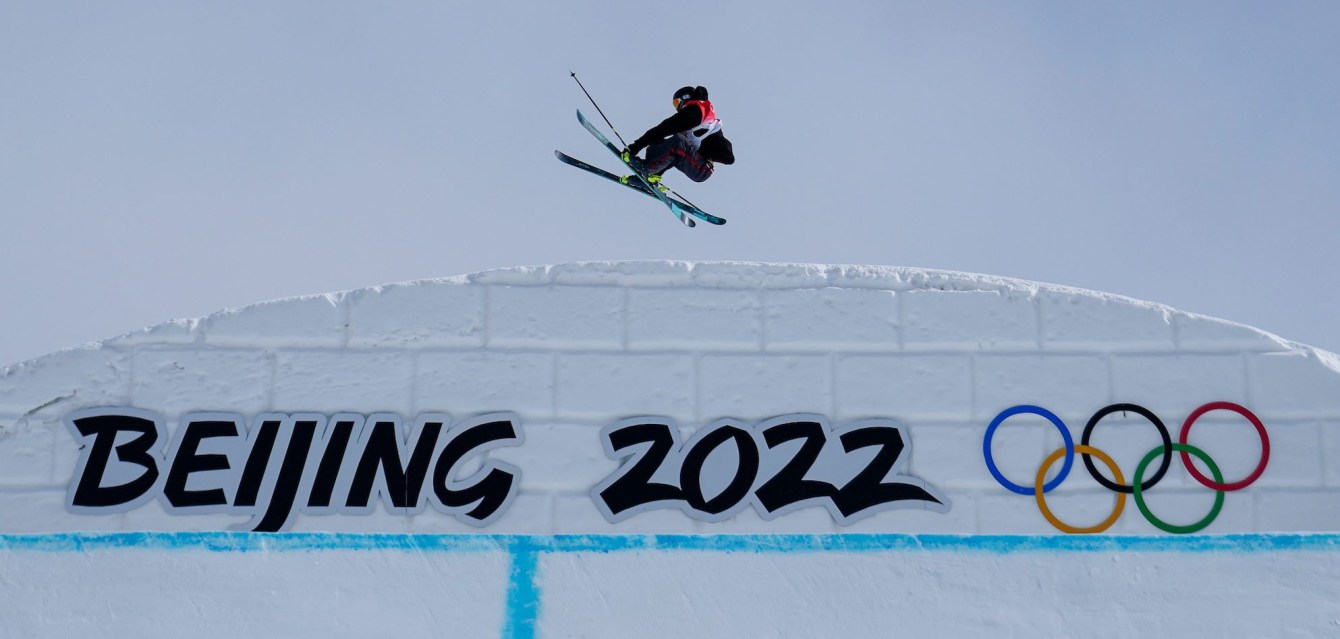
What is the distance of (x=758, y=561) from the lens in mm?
2357

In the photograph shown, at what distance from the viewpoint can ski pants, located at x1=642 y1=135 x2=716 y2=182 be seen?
6.00 metres

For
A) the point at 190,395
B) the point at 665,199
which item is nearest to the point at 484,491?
the point at 190,395

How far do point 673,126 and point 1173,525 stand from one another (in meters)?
3.11

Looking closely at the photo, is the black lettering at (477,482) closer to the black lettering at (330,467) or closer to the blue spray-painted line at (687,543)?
the black lettering at (330,467)

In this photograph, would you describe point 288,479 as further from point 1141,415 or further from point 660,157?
point 1141,415

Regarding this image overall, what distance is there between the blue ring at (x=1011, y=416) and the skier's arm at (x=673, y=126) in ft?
7.28

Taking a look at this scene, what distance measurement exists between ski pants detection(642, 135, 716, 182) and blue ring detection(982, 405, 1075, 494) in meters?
2.21

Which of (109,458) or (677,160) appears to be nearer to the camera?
(109,458)

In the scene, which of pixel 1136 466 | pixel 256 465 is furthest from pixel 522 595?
pixel 1136 466

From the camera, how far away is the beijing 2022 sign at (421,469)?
4688 mm

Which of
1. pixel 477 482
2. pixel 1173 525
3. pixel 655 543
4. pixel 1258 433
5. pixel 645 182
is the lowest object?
pixel 1173 525

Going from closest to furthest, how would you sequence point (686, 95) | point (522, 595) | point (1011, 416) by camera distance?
point (522, 595), point (1011, 416), point (686, 95)

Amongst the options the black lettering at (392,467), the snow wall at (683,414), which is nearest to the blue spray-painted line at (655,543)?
the snow wall at (683,414)

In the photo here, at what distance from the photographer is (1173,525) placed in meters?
4.85
